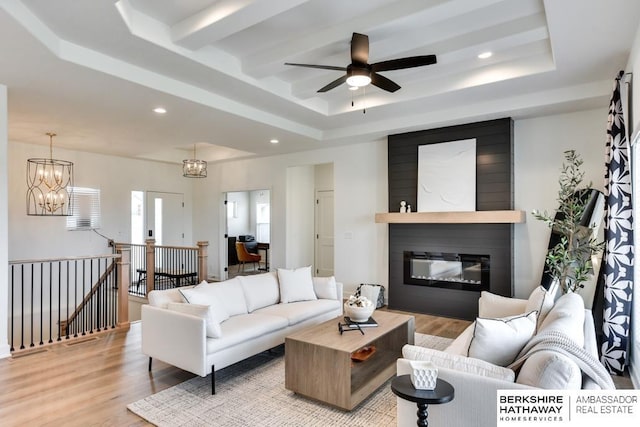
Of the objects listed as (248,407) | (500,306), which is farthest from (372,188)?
(248,407)

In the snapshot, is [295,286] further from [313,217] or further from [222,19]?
[313,217]

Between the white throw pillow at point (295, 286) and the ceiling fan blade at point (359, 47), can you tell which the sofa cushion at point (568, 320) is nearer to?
the ceiling fan blade at point (359, 47)

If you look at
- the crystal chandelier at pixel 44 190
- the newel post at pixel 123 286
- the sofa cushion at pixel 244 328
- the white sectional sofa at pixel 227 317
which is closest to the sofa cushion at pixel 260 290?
the white sectional sofa at pixel 227 317

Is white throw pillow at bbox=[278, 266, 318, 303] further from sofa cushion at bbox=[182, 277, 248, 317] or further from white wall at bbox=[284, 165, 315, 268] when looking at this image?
white wall at bbox=[284, 165, 315, 268]

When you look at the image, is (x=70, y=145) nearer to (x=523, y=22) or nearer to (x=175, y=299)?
(x=175, y=299)

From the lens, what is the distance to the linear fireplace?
5.40 m

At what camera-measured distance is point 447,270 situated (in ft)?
18.7

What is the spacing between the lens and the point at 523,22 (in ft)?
11.0

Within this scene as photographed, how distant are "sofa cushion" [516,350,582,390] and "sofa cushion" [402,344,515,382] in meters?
Result: 0.10

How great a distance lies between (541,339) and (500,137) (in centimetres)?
386

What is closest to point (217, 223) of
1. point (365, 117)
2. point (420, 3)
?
point (365, 117)

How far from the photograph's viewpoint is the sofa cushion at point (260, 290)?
4289 millimetres

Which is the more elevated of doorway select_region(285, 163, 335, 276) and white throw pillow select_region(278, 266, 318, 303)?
doorway select_region(285, 163, 335, 276)

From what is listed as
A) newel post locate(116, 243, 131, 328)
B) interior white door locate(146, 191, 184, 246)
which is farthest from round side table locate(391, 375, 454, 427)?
interior white door locate(146, 191, 184, 246)
